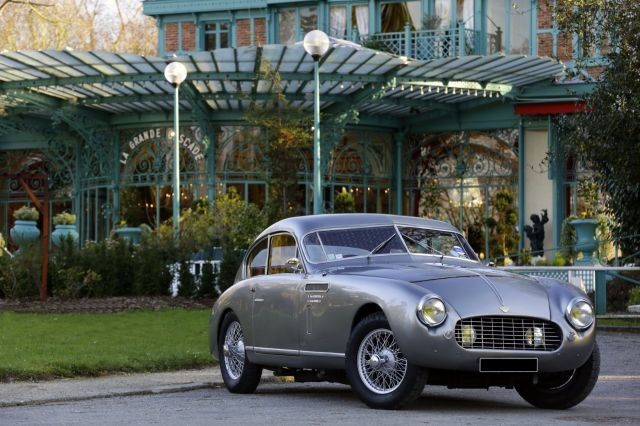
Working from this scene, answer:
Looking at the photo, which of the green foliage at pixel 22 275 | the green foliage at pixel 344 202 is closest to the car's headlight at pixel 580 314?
the green foliage at pixel 22 275

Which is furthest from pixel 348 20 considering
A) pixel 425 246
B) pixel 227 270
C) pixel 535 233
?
pixel 425 246

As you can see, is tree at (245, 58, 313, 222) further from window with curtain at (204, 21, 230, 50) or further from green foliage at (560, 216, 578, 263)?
green foliage at (560, 216, 578, 263)

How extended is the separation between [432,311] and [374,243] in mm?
1596

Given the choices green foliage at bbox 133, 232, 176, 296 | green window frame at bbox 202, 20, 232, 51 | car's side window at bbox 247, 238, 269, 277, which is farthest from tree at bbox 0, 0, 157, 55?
car's side window at bbox 247, 238, 269, 277

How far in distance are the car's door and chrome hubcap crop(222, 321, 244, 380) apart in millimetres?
376

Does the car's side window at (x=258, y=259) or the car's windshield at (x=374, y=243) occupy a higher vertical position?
the car's windshield at (x=374, y=243)

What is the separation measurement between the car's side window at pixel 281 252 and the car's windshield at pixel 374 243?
0.87 feet

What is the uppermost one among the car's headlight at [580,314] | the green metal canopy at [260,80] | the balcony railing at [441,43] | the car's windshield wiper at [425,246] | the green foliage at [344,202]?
the balcony railing at [441,43]

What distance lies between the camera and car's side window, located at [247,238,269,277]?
11883 mm

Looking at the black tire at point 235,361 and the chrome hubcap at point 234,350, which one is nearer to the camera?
the black tire at point 235,361

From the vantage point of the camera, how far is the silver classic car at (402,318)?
9547 millimetres

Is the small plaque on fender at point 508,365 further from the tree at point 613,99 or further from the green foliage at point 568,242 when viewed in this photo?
the green foliage at point 568,242

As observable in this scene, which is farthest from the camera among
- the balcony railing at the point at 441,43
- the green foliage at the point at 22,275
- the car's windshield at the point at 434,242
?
the balcony railing at the point at 441,43

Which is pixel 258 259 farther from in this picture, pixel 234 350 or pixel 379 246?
pixel 379 246
